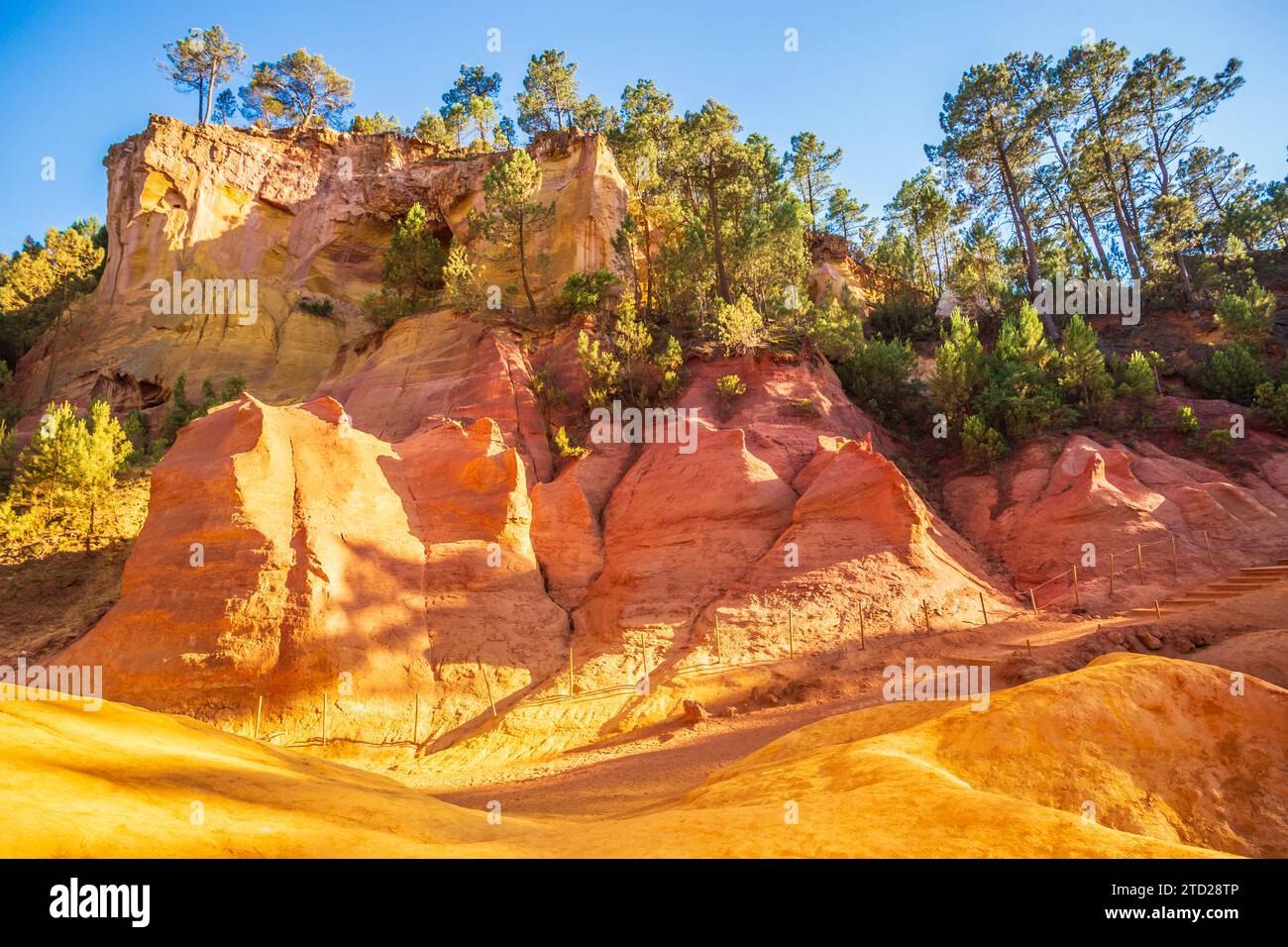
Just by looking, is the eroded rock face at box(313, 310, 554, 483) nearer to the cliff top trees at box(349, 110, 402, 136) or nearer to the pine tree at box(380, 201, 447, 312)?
the pine tree at box(380, 201, 447, 312)

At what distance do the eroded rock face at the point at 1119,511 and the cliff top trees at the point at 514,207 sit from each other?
2224 cm

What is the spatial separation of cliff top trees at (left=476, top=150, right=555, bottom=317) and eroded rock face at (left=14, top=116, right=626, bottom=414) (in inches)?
90.4

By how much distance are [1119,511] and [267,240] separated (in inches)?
1996

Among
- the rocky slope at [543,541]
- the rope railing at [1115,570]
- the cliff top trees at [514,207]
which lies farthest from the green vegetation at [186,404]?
the rope railing at [1115,570]

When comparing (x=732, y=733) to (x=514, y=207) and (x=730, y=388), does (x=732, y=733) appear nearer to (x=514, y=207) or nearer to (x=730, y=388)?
(x=730, y=388)

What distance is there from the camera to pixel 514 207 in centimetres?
3048

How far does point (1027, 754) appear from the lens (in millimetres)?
5410

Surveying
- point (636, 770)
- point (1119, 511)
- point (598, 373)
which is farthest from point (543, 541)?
point (1119, 511)

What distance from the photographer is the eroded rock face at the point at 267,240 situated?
1368 inches

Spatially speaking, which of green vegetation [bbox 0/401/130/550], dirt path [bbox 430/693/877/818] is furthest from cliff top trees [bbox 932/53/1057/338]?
green vegetation [bbox 0/401/130/550]

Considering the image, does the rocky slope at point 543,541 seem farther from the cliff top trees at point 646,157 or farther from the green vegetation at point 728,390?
the cliff top trees at point 646,157

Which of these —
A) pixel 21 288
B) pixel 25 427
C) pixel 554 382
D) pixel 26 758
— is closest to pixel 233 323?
pixel 25 427
